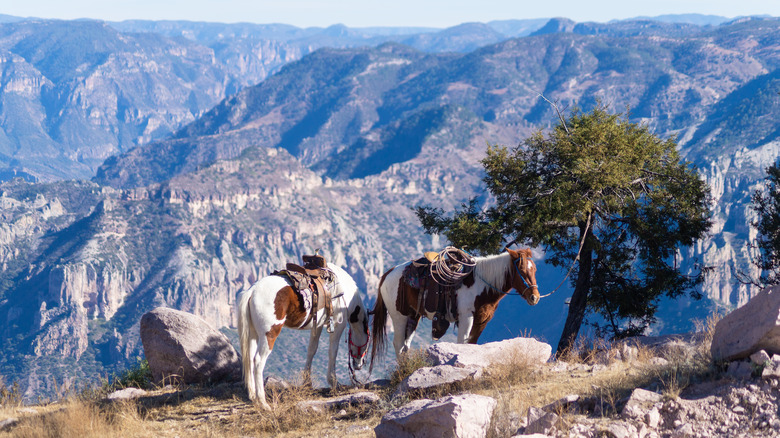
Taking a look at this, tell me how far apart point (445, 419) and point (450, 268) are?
7.28 meters

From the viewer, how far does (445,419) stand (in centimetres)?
1011

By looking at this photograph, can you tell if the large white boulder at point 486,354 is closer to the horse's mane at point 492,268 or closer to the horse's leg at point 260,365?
the horse's mane at point 492,268

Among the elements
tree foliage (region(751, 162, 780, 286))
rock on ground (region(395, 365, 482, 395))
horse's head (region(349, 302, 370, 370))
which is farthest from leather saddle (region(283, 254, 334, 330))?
tree foliage (region(751, 162, 780, 286))

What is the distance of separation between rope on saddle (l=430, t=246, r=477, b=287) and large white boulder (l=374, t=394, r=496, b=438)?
6206mm

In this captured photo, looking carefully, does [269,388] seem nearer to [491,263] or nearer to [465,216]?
[491,263]

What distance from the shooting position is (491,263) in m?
16.9

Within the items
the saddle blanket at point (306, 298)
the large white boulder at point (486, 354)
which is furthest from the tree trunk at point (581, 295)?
the saddle blanket at point (306, 298)

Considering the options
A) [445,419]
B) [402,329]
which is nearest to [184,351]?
[402,329]

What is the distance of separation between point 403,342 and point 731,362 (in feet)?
29.0

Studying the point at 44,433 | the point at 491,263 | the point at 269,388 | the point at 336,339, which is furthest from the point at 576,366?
the point at 44,433

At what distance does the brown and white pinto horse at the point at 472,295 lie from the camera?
54.3ft

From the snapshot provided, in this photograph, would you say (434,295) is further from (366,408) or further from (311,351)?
(366,408)

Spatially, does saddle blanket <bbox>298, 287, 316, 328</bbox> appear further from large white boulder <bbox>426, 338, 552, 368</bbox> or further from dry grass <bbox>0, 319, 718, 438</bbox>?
large white boulder <bbox>426, 338, 552, 368</bbox>

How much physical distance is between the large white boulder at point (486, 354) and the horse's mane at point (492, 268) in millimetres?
1767
